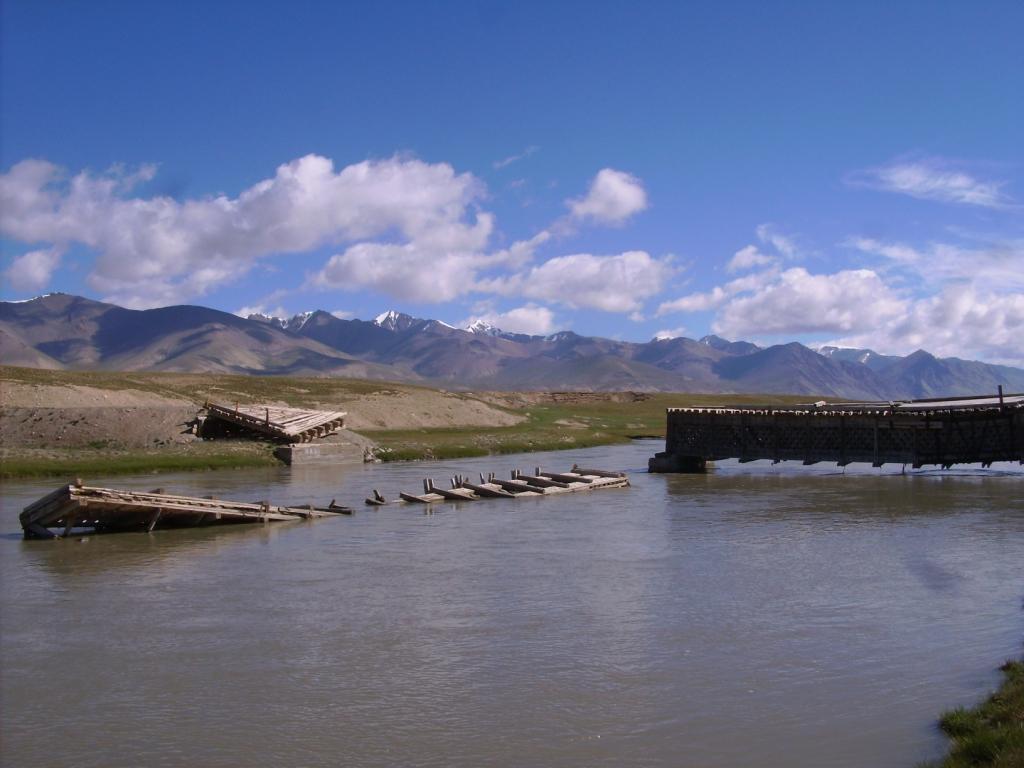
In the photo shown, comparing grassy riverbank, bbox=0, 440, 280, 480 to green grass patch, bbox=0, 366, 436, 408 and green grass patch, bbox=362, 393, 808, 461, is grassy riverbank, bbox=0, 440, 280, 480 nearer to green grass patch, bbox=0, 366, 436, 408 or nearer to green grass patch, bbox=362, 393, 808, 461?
green grass patch, bbox=362, 393, 808, 461

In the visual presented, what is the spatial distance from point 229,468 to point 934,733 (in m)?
47.9

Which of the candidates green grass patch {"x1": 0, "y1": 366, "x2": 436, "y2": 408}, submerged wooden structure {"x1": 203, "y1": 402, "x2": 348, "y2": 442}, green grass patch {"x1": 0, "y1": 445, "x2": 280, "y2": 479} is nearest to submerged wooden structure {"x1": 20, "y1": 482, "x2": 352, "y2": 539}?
green grass patch {"x1": 0, "y1": 445, "x2": 280, "y2": 479}

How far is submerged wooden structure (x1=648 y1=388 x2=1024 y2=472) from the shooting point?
47.8 m

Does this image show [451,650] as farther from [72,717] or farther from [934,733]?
[934,733]

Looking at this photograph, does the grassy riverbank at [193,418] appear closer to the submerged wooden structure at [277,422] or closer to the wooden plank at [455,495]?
the submerged wooden structure at [277,422]

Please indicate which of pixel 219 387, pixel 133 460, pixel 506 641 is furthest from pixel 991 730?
pixel 219 387

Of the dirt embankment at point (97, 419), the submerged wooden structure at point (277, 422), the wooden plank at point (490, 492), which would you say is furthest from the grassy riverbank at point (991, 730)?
the submerged wooden structure at point (277, 422)

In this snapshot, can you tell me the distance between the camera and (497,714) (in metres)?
14.8

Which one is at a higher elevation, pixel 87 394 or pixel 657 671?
pixel 87 394

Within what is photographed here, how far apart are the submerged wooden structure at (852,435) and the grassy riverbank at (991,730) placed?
118 feet

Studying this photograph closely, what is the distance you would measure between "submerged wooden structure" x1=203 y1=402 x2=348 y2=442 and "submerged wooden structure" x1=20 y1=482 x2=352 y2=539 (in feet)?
87.5

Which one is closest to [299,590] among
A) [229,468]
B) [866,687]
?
[866,687]

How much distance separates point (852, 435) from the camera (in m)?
52.0

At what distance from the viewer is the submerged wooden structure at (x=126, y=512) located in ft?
101
